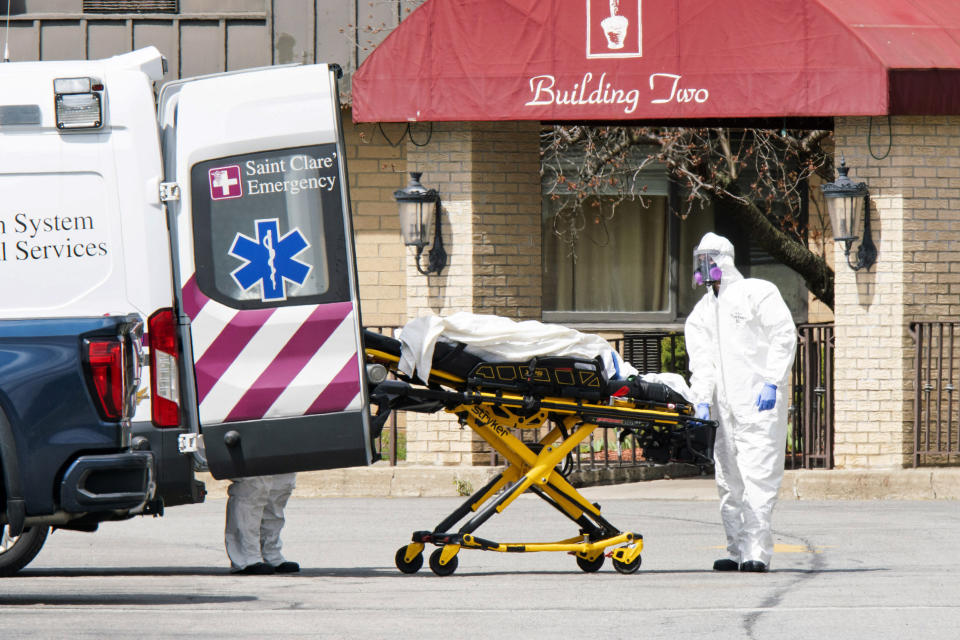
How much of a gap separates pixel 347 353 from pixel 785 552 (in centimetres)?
352

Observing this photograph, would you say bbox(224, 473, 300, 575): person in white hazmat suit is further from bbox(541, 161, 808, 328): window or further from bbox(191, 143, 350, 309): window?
bbox(541, 161, 808, 328): window

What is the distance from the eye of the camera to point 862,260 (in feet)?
45.7

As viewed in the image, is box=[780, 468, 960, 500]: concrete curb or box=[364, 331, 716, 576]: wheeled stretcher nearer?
box=[364, 331, 716, 576]: wheeled stretcher

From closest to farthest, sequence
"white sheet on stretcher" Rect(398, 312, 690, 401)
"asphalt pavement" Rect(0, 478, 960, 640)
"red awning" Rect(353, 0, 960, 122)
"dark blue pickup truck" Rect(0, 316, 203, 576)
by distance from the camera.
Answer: "asphalt pavement" Rect(0, 478, 960, 640)
"dark blue pickup truck" Rect(0, 316, 203, 576)
"white sheet on stretcher" Rect(398, 312, 690, 401)
"red awning" Rect(353, 0, 960, 122)

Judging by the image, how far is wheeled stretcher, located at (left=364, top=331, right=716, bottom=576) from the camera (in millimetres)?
8789

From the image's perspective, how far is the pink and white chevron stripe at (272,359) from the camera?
8359 millimetres

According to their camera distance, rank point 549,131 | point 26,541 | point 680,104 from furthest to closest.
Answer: point 549,131, point 680,104, point 26,541

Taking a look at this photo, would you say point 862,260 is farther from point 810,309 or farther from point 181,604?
point 181,604

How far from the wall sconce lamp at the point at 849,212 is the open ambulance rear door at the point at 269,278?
657 centimetres

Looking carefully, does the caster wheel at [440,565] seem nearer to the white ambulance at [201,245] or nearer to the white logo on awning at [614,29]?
the white ambulance at [201,245]

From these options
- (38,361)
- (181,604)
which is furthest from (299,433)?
(38,361)

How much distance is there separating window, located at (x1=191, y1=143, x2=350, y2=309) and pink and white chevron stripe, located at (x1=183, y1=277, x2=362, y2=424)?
0.08 meters

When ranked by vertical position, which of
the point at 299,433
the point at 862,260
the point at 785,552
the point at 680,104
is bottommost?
the point at 785,552

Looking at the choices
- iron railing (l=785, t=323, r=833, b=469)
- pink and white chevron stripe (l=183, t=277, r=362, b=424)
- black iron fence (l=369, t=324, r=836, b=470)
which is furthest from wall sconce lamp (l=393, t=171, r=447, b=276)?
pink and white chevron stripe (l=183, t=277, r=362, b=424)
